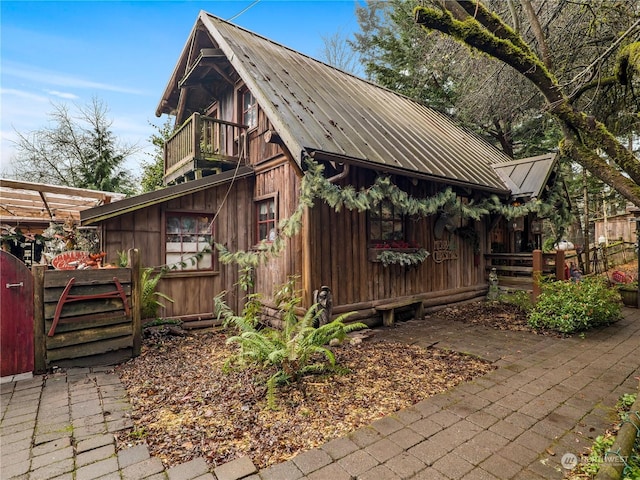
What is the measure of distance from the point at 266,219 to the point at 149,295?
2655mm

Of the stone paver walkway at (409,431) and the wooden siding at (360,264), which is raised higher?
the wooden siding at (360,264)

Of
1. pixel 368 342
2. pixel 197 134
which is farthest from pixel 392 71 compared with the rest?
pixel 368 342

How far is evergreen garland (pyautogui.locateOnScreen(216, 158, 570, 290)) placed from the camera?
4949 mm

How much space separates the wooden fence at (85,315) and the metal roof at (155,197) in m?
1.20

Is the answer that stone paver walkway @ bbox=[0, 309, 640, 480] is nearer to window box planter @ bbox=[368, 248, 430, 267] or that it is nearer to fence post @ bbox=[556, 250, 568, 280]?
window box planter @ bbox=[368, 248, 430, 267]

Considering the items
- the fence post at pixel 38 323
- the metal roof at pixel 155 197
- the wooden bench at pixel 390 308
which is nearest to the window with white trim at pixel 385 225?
the wooden bench at pixel 390 308

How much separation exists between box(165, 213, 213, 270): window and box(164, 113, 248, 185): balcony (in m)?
1.41

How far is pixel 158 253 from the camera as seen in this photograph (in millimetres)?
6242

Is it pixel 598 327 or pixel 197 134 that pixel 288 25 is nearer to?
pixel 197 134

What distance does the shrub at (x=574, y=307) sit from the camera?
227 inches

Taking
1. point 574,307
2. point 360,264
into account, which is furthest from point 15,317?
point 574,307

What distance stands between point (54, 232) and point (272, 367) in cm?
535

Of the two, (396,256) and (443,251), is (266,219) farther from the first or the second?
(443,251)

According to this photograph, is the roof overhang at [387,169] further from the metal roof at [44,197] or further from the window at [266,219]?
the metal roof at [44,197]
